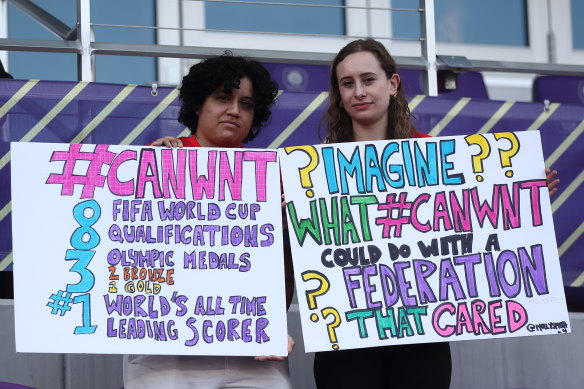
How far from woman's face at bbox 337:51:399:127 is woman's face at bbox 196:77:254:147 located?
0.26 meters

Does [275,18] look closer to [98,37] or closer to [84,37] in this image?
[98,37]

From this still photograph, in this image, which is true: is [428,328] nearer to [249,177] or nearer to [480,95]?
[249,177]

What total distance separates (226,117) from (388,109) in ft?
1.47

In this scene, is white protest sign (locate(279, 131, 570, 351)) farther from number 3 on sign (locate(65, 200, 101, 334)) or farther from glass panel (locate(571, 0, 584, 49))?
glass panel (locate(571, 0, 584, 49))

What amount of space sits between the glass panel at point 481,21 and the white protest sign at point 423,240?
3215 millimetres

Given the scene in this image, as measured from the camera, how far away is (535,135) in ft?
9.95

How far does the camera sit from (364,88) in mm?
3033

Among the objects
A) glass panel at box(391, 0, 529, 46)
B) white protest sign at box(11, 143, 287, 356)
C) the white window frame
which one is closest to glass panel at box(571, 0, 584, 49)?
the white window frame

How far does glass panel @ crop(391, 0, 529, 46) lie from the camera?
6180mm

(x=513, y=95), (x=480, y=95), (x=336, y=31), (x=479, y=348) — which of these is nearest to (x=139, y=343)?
(x=479, y=348)

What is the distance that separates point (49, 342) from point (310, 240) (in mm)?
701

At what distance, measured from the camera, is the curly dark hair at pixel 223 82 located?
10.1ft

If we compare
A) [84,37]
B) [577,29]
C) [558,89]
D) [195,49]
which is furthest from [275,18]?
[84,37]

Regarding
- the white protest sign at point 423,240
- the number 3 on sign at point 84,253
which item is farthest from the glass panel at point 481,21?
the number 3 on sign at point 84,253
